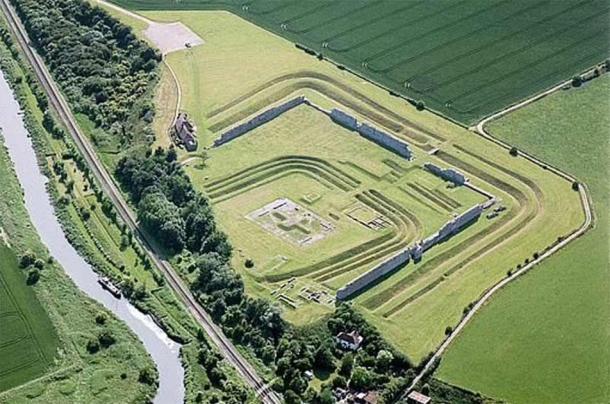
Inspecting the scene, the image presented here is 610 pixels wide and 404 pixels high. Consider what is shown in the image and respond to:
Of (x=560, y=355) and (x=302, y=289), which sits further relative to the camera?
(x=302, y=289)

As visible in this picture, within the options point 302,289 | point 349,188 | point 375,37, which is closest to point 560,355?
point 302,289

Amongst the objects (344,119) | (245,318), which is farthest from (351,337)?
(344,119)

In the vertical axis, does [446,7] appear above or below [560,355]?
above

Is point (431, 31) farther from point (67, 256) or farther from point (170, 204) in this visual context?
point (67, 256)

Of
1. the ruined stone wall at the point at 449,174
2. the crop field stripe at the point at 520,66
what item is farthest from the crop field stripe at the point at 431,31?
the ruined stone wall at the point at 449,174

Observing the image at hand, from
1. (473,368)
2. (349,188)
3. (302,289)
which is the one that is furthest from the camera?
(349,188)

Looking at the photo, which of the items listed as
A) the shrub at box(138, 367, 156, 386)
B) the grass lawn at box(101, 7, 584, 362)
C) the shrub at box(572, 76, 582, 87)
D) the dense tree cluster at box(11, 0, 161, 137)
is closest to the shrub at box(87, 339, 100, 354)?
the shrub at box(138, 367, 156, 386)

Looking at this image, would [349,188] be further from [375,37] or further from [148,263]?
[375,37]
